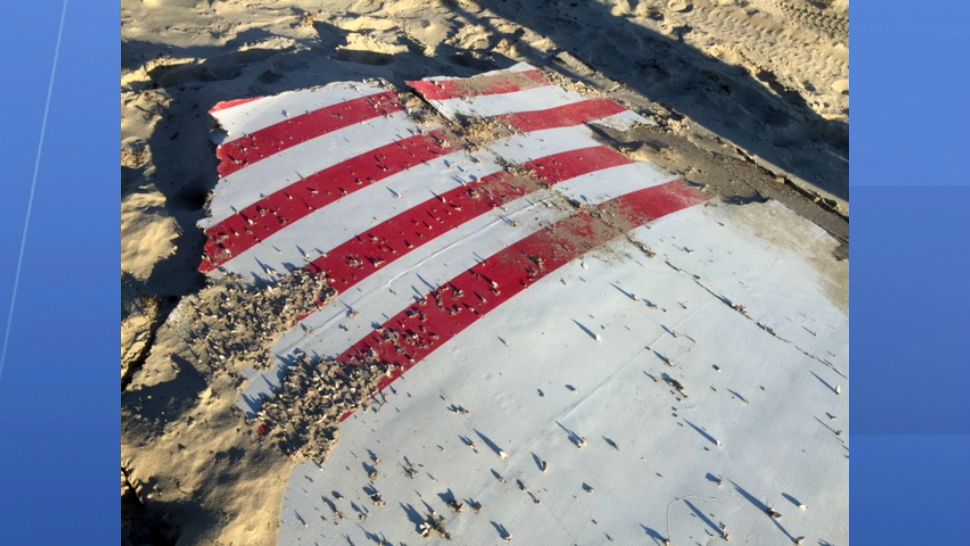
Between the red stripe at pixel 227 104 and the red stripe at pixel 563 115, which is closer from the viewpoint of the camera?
the red stripe at pixel 227 104

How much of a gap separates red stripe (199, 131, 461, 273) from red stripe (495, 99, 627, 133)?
0.77 metres

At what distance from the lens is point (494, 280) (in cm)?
504

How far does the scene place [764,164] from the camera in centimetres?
715

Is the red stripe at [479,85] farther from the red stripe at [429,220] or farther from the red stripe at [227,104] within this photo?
the red stripe at [227,104]

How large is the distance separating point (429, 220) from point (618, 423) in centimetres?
206

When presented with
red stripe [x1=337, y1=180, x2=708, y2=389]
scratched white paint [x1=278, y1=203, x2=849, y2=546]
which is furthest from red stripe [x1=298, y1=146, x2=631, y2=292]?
scratched white paint [x1=278, y1=203, x2=849, y2=546]

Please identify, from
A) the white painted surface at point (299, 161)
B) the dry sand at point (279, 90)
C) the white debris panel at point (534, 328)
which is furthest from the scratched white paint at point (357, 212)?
the white painted surface at point (299, 161)

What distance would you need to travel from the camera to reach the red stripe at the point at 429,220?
506 cm

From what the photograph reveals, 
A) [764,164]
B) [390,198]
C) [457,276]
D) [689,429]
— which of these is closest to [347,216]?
[390,198]

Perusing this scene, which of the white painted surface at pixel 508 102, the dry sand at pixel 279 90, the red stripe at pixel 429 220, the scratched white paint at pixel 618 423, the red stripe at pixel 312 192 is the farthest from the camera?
the white painted surface at pixel 508 102

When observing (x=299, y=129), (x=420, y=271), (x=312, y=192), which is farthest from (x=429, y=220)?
(x=299, y=129)

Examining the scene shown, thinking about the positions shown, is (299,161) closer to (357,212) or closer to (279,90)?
(357,212)

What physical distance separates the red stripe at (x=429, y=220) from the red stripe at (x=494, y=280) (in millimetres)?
446

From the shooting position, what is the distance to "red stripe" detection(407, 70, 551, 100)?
6.81m
